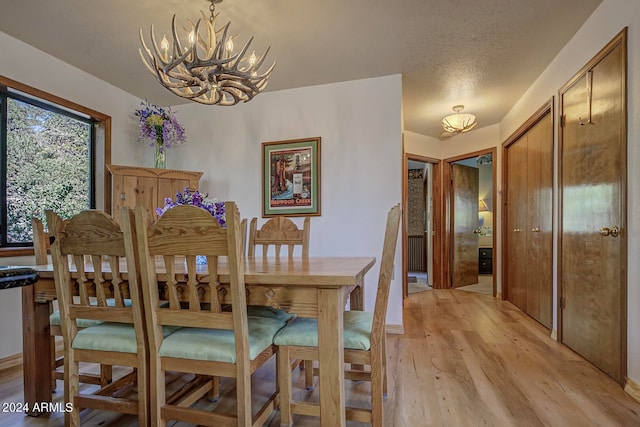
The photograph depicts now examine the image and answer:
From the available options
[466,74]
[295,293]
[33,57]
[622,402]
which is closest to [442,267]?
[466,74]

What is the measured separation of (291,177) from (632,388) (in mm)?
2869

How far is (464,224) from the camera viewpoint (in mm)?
5250

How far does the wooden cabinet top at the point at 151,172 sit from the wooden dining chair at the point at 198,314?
6.93ft

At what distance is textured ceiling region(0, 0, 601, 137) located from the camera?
2094 mm

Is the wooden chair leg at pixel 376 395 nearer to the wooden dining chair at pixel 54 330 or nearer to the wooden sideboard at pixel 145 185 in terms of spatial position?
the wooden dining chair at pixel 54 330

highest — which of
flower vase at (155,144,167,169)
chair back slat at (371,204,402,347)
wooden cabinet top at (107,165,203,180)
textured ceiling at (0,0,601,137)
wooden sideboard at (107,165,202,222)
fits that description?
textured ceiling at (0,0,601,137)

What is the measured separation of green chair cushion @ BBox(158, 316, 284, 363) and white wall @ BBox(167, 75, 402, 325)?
6.05 ft

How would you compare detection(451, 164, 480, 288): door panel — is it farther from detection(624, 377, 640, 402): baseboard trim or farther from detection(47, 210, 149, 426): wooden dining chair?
detection(47, 210, 149, 426): wooden dining chair

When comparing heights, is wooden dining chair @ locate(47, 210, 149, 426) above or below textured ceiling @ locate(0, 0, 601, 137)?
below

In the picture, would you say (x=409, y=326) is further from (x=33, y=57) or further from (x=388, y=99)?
(x=33, y=57)

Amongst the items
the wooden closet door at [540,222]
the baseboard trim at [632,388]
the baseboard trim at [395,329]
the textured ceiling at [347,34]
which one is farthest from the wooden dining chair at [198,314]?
the wooden closet door at [540,222]

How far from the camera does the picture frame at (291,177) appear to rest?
327 centimetres

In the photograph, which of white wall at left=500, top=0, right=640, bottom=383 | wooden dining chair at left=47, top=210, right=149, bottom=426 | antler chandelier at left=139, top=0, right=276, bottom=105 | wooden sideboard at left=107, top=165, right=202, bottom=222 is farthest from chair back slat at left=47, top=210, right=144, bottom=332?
white wall at left=500, top=0, right=640, bottom=383

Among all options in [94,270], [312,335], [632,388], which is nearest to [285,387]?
[312,335]
